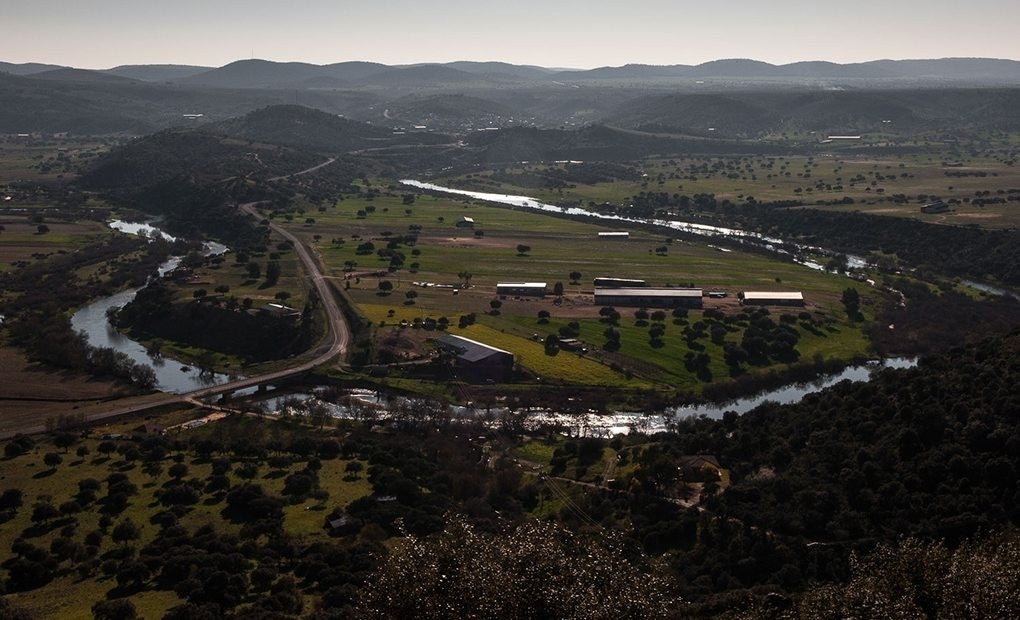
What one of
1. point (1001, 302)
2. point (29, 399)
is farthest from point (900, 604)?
point (1001, 302)

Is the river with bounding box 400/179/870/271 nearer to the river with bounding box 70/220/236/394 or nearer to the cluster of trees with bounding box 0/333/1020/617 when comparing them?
the cluster of trees with bounding box 0/333/1020/617

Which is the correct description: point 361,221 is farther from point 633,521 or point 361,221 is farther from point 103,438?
point 633,521

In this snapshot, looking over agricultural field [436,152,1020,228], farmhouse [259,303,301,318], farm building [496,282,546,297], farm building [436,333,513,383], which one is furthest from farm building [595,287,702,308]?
agricultural field [436,152,1020,228]

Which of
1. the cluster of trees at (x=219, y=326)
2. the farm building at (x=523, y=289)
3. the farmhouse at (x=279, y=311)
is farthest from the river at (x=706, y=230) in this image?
the cluster of trees at (x=219, y=326)

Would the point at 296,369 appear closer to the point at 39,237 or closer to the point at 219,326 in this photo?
the point at 219,326

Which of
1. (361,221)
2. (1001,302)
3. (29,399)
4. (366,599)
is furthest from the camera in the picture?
(361,221)

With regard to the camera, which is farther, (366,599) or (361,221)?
(361,221)
